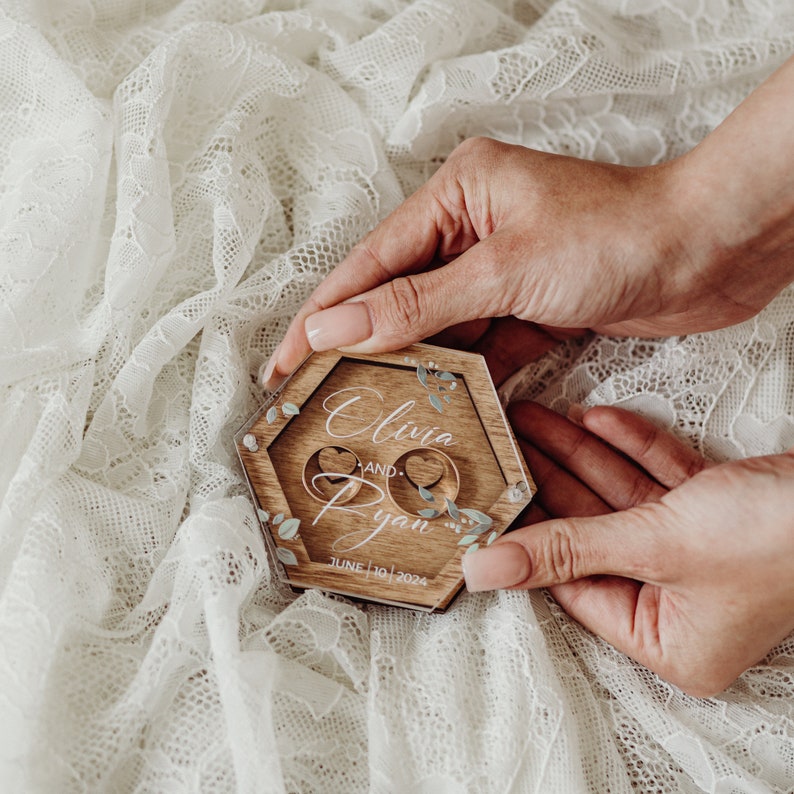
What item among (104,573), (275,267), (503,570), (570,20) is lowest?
(503,570)

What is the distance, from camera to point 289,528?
104 centimetres

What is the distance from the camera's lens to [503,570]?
1.01 m

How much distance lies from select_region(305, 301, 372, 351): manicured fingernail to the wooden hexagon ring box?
4cm

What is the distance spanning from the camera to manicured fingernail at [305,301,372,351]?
1009mm

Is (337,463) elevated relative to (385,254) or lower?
lower

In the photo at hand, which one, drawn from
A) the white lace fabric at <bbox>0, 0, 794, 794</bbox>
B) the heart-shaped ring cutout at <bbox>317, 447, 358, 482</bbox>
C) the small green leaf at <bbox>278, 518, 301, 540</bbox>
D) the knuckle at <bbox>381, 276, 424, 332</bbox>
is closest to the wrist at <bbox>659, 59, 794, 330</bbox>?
the white lace fabric at <bbox>0, 0, 794, 794</bbox>

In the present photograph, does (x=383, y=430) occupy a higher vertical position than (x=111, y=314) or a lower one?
lower

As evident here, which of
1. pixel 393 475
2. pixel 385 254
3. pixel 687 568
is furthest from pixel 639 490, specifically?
pixel 385 254

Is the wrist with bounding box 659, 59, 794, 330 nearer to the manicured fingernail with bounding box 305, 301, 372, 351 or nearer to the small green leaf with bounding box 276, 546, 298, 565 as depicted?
the manicured fingernail with bounding box 305, 301, 372, 351

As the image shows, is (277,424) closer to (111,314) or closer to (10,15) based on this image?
(111,314)

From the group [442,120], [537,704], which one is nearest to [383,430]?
[537,704]

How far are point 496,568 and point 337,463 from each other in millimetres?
260

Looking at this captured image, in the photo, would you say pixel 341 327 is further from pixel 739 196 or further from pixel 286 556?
pixel 739 196

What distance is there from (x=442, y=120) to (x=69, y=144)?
57 cm
